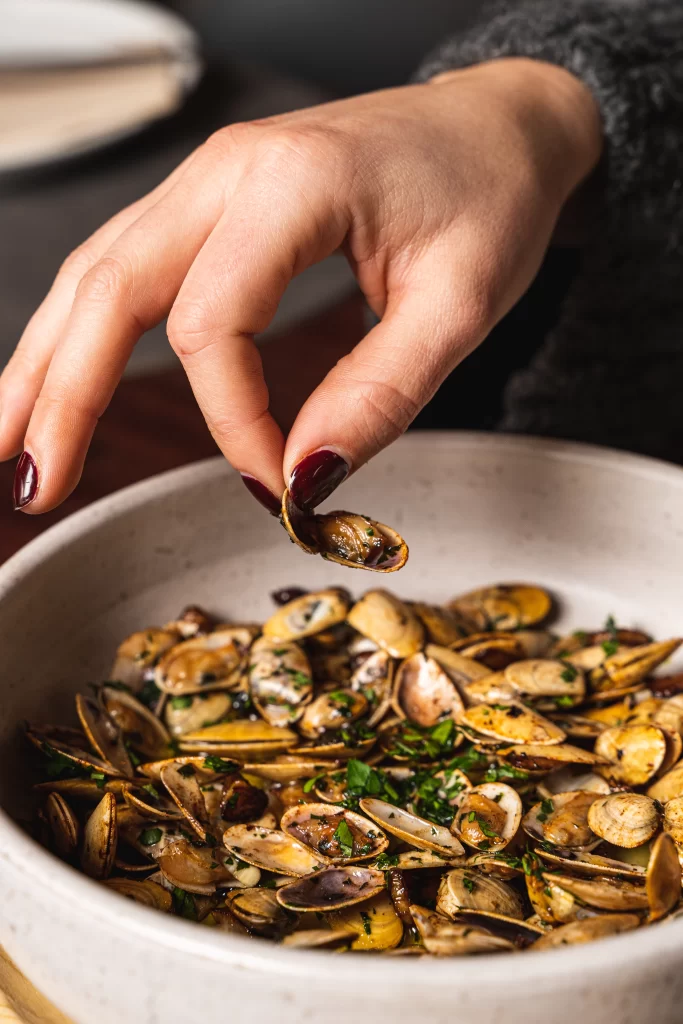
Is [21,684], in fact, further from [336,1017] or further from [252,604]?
[336,1017]

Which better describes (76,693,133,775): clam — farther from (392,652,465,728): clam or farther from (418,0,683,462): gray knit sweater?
(418,0,683,462): gray knit sweater

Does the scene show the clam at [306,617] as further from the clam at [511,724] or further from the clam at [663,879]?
the clam at [663,879]

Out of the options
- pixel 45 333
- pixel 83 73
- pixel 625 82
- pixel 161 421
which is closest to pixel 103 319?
pixel 45 333

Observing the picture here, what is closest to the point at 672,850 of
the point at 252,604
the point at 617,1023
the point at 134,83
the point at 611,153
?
the point at 617,1023

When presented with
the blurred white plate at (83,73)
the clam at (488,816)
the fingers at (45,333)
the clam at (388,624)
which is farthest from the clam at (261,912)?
the blurred white plate at (83,73)

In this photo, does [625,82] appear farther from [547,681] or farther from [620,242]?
[547,681]

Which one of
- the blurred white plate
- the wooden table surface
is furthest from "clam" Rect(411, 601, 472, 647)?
the blurred white plate
